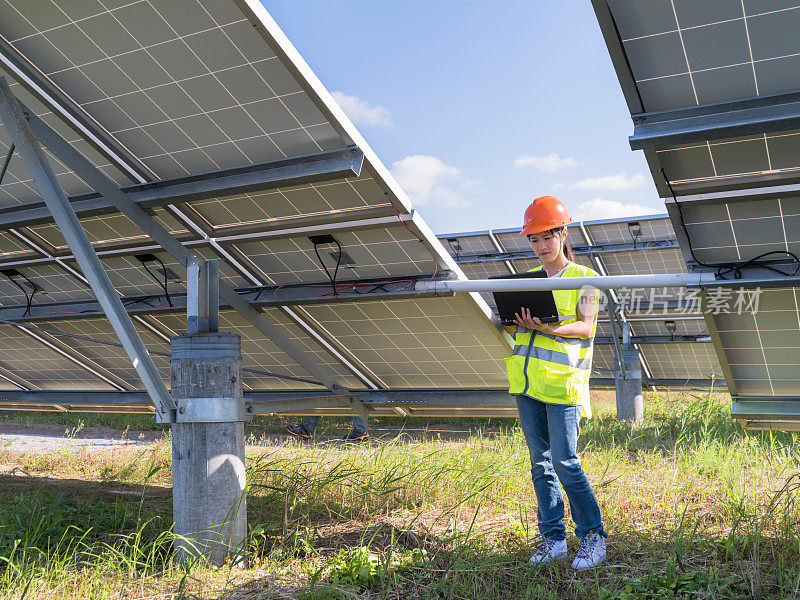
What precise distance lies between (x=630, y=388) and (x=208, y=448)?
10.0 m

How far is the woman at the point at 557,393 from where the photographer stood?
3844 millimetres

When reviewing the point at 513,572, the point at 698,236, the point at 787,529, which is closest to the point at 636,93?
the point at 698,236

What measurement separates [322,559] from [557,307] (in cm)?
222

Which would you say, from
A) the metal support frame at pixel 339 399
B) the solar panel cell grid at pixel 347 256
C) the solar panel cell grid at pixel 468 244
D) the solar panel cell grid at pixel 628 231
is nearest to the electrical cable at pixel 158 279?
the solar panel cell grid at pixel 347 256

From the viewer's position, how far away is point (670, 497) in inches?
209

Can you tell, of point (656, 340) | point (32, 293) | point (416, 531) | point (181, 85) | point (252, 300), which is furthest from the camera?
point (656, 340)

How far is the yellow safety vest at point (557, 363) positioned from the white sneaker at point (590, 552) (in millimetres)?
711

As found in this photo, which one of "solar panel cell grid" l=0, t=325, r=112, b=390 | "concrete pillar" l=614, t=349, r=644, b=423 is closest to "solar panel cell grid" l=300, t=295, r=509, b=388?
"solar panel cell grid" l=0, t=325, r=112, b=390

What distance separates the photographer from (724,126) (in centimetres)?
427

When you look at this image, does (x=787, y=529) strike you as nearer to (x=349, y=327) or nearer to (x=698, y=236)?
(x=698, y=236)

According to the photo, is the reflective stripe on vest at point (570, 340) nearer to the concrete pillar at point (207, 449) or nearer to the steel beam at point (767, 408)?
the concrete pillar at point (207, 449)

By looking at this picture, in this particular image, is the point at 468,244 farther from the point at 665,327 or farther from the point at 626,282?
the point at 626,282

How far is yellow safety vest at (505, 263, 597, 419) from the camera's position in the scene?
387 cm

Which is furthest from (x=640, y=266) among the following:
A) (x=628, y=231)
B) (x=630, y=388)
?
(x=630, y=388)
